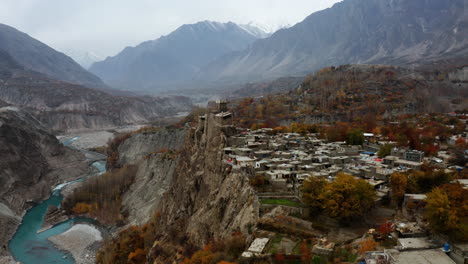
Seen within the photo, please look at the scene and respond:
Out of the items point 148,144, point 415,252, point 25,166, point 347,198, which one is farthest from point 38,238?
point 415,252

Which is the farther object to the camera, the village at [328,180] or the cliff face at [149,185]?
the cliff face at [149,185]

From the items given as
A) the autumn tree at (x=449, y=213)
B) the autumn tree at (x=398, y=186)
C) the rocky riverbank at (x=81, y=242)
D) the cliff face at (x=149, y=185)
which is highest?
the autumn tree at (x=449, y=213)

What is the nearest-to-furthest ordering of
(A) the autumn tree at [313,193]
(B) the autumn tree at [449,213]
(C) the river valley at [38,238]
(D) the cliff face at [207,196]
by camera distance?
(B) the autumn tree at [449,213], (A) the autumn tree at [313,193], (D) the cliff face at [207,196], (C) the river valley at [38,238]

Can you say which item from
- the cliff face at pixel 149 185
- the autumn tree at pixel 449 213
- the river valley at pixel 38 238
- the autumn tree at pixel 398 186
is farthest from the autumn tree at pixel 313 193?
the river valley at pixel 38 238

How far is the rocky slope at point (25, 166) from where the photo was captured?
4681 cm

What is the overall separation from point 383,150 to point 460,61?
97.2 metres

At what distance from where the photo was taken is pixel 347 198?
17453 mm

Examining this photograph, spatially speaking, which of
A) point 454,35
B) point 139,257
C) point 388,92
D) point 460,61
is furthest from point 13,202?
point 454,35

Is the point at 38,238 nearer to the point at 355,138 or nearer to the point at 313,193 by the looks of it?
the point at 313,193

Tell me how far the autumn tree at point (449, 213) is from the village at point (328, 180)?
485mm

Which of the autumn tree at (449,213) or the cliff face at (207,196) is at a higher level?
the autumn tree at (449,213)

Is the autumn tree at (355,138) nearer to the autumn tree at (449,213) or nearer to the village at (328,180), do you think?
the village at (328,180)

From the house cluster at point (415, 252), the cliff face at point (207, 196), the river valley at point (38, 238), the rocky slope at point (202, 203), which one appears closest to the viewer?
the house cluster at point (415, 252)

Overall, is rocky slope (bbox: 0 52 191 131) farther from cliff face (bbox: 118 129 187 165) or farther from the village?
the village
